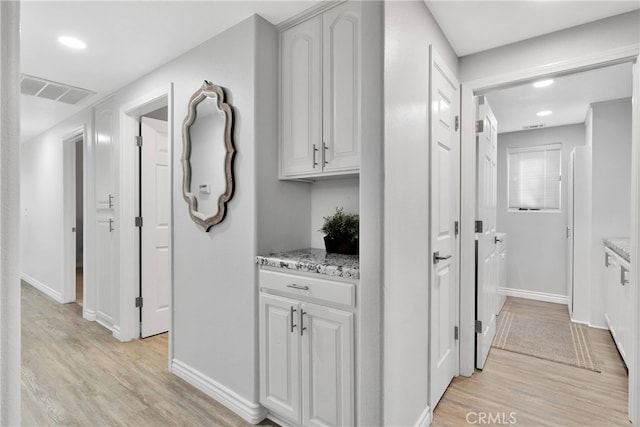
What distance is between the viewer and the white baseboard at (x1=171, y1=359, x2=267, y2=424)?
196 cm

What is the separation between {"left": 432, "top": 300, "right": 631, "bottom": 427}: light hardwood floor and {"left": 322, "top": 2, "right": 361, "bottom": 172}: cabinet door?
1605 millimetres

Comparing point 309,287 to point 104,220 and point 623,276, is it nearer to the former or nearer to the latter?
point 623,276

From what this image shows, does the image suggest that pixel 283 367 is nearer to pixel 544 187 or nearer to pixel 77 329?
pixel 77 329

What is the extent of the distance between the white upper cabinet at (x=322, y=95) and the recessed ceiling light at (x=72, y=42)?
1.40 meters

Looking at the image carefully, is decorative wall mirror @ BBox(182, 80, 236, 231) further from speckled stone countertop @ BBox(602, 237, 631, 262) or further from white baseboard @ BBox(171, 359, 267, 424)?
speckled stone countertop @ BBox(602, 237, 631, 262)

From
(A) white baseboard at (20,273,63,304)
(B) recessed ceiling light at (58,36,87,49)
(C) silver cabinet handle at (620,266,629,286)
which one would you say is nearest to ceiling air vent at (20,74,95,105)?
(B) recessed ceiling light at (58,36,87,49)

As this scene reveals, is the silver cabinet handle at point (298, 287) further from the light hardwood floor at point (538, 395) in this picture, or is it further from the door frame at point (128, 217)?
the door frame at point (128, 217)

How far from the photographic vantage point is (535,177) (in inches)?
180

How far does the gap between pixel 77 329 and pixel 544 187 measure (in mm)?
5668

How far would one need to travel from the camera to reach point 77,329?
3.43 meters

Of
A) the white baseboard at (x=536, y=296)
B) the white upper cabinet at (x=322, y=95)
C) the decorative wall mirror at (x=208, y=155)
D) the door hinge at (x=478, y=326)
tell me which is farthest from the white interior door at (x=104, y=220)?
the white baseboard at (x=536, y=296)

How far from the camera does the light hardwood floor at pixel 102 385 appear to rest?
200 cm

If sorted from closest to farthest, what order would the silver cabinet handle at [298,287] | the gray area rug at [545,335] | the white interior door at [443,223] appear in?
the silver cabinet handle at [298,287] < the white interior door at [443,223] < the gray area rug at [545,335]

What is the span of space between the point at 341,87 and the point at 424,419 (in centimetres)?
184
